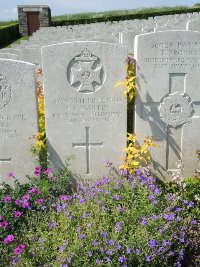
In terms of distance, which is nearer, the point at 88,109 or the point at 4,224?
the point at 4,224

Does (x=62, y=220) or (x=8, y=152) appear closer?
(x=62, y=220)

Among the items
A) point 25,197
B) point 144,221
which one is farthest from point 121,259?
point 25,197

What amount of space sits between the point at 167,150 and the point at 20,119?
199 cm

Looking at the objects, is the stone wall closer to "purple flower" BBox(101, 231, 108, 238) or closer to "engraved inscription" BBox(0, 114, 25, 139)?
"engraved inscription" BBox(0, 114, 25, 139)

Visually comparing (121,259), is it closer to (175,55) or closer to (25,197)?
(25,197)

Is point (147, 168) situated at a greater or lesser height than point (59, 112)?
lesser

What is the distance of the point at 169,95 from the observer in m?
4.42

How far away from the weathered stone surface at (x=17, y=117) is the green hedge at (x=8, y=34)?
22901 millimetres

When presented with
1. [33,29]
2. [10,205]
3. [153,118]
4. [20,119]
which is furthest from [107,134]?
[33,29]

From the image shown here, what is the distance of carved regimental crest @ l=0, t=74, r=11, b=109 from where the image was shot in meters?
4.21

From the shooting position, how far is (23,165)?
461cm

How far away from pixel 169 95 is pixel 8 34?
2566cm

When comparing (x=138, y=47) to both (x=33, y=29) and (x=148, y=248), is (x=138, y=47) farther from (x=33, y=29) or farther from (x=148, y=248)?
(x=33, y=29)

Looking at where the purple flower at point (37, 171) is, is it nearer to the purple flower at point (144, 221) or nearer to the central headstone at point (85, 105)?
the central headstone at point (85, 105)
